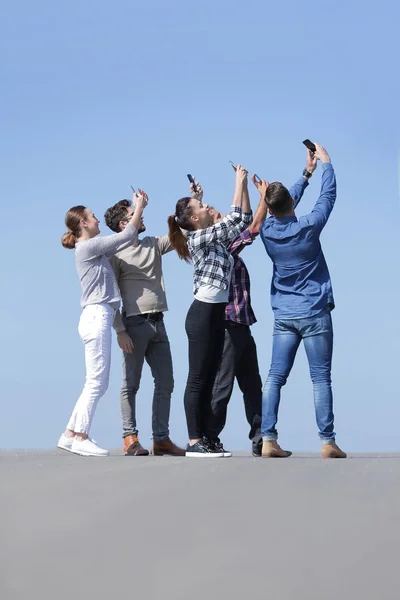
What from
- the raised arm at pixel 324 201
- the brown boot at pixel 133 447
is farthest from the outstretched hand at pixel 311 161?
the brown boot at pixel 133 447

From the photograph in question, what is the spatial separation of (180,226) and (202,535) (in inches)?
119

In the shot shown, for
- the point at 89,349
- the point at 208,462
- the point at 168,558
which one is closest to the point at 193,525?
the point at 168,558

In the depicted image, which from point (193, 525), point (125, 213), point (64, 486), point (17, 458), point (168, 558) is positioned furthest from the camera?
point (125, 213)

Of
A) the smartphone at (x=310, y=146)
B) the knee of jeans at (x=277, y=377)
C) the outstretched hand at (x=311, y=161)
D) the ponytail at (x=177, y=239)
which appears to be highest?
the smartphone at (x=310, y=146)

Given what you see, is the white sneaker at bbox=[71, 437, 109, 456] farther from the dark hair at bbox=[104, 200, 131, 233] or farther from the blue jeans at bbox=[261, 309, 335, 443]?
the dark hair at bbox=[104, 200, 131, 233]

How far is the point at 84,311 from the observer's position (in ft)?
20.9

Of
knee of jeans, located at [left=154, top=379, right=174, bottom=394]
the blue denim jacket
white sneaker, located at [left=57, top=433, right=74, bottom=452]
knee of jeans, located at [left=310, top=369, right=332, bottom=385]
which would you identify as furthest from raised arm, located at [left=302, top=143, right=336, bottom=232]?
white sneaker, located at [left=57, top=433, right=74, bottom=452]

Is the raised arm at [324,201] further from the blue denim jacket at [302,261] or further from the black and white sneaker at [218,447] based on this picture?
the black and white sneaker at [218,447]

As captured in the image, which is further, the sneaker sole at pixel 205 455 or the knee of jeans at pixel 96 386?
the knee of jeans at pixel 96 386

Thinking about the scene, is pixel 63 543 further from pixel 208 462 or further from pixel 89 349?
pixel 89 349

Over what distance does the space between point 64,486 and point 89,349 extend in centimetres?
170

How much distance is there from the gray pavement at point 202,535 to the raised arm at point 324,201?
1.82 m

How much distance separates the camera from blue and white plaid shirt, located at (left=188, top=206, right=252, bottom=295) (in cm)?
604

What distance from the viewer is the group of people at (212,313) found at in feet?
Answer: 19.6
